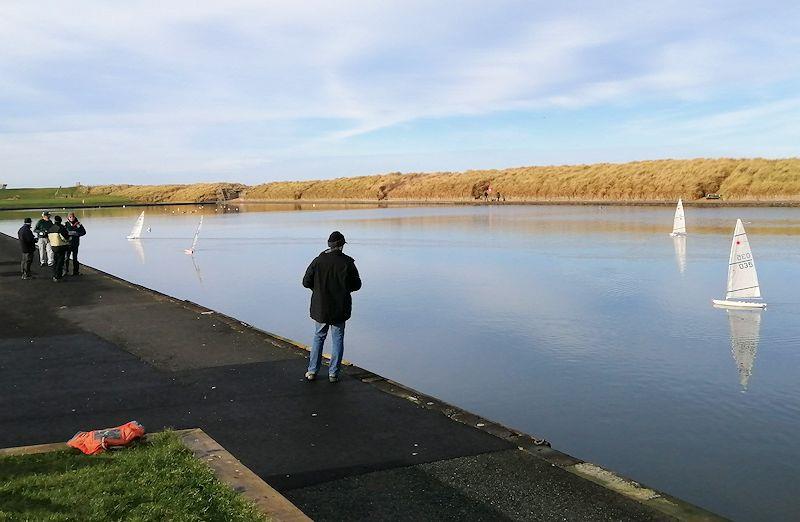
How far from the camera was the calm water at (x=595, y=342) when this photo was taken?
9.80 meters

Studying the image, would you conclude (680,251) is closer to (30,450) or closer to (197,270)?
(197,270)

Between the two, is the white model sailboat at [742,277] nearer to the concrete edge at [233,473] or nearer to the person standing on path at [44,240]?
the concrete edge at [233,473]

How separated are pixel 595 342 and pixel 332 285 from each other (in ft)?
30.1

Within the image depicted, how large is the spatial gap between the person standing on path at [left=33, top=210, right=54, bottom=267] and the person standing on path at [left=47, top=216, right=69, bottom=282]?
1176 mm

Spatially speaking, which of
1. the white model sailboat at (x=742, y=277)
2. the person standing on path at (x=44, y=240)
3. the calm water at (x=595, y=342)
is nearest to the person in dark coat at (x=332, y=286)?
the calm water at (x=595, y=342)

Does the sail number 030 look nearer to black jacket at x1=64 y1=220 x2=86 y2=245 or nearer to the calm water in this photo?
the calm water

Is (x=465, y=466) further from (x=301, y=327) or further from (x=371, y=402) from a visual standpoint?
(x=301, y=327)

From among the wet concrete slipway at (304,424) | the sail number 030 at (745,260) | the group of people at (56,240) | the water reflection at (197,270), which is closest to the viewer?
the wet concrete slipway at (304,424)

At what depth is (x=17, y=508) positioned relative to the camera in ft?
17.7

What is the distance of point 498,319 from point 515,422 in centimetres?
896

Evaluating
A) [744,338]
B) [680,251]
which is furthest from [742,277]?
[680,251]

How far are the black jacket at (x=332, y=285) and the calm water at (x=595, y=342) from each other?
3250 millimetres

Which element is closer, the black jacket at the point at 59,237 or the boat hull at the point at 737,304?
the boat hull at the point at 737,304

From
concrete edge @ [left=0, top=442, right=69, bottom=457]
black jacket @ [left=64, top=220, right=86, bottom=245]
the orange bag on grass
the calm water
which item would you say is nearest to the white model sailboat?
the calm water
